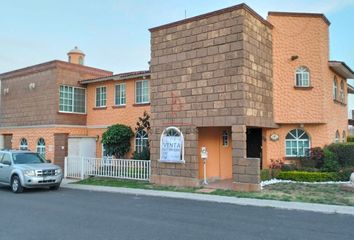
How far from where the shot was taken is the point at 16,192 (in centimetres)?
1503

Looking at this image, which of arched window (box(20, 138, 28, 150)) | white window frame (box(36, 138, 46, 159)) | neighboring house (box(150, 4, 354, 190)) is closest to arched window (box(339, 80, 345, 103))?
neighboring house (box(150, 4, 354, 190))

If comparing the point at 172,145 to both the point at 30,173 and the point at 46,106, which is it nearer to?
the point at 30,173

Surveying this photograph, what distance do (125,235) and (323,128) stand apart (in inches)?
506

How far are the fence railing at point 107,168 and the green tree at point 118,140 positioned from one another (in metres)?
1.72

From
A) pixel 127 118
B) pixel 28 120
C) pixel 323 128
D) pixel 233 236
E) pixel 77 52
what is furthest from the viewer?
pixel 77 52

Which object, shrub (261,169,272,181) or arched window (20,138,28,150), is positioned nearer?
shrub (261,169,272,181)

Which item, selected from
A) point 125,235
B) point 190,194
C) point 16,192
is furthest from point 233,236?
point 16,192

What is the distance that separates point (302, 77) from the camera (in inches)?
699

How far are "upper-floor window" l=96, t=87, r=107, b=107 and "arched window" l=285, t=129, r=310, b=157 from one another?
1139 centimetres

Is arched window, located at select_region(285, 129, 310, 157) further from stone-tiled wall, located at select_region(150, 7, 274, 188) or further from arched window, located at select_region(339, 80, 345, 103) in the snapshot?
arched window, located at select_region(339, 80, 345, 103)

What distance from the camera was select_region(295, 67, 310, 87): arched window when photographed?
17703 millimetres

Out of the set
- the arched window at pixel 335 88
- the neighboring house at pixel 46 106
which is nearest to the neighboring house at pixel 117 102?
the neighboring house at pixel 46 106

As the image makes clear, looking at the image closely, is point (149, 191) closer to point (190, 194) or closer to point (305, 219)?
point (190, 194)

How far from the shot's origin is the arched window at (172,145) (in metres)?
15.8
